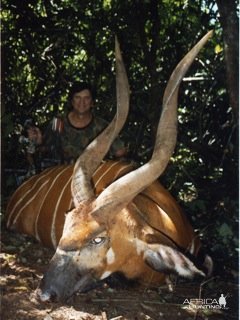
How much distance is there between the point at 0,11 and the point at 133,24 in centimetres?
98

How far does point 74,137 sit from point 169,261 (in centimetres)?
172

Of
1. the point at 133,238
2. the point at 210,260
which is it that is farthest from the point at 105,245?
the point at 210,260

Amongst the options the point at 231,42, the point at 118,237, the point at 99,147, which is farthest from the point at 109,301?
the point at 231,42

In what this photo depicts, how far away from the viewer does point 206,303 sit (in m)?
2.19

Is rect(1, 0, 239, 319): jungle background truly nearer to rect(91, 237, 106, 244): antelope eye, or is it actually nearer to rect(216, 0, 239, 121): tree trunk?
rect(216, 0, 239, 121): tree trunk

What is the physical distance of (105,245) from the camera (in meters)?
2.13

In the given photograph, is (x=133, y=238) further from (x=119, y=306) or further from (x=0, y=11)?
(x=0, y=11)

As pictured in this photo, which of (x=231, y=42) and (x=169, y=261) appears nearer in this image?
(x=169, y=261)

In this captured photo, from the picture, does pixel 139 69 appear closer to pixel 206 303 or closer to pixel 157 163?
pixel 157 163

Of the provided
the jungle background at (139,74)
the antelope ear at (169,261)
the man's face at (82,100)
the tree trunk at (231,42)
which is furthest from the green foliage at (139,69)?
the antelope ear at (169,261)

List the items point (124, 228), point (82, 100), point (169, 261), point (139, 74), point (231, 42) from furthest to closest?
point (139, 74) → point (82, 100) → point (231, 42) → point (124, 228) → point (169, 261)

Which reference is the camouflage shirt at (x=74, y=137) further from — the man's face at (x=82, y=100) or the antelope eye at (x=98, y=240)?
the antelope eye at (x=98, y=240)

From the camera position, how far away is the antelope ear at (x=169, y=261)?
2.07 metres

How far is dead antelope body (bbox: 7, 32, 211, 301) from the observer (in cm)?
206
